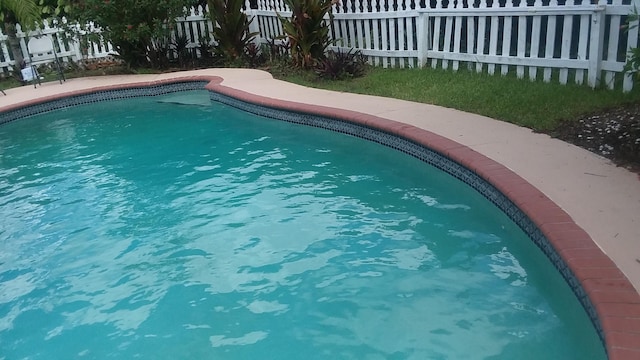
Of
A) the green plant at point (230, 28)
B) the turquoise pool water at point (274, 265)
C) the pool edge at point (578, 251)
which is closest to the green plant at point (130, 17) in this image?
the green plant at point (230, 28)

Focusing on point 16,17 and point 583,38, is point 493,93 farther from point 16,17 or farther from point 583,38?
point 16,17

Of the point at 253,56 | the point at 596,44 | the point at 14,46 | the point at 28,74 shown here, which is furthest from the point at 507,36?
the point at 14,46

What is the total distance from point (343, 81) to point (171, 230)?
4851mm

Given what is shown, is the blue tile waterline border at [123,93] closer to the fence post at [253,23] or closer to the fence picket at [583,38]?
the fence post at [253,23]

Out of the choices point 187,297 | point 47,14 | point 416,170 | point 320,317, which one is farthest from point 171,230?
point 47,14

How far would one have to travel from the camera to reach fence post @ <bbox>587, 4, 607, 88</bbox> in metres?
6.05

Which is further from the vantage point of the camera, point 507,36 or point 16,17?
point 16,17

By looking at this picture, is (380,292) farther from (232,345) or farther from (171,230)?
(171,230)

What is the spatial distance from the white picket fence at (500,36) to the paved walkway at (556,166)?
1482 mm

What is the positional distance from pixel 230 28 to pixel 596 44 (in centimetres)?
730

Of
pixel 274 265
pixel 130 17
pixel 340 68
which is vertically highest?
pixel 130 17

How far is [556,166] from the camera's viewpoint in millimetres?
4340

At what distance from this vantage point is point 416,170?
5.42m

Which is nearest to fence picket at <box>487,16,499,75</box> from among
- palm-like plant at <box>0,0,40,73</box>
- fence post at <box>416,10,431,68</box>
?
fence post at <box>416,10,431,68</box>
